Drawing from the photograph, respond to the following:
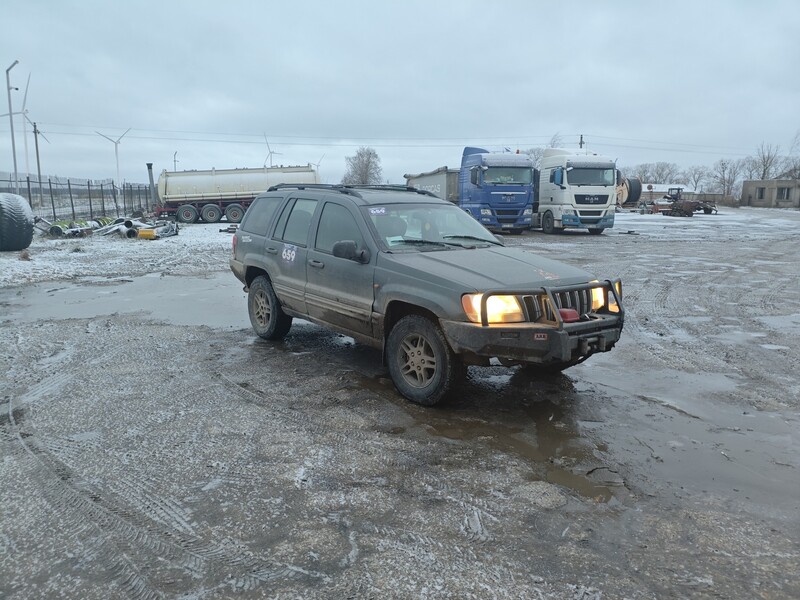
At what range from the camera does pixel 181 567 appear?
9.31 ft

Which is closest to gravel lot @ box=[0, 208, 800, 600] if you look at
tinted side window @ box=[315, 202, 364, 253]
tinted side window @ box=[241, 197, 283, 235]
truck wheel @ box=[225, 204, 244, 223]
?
tinted side window @ box=[315, 202, 364, 253]

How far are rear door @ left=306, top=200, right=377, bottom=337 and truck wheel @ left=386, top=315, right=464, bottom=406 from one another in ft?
1.38

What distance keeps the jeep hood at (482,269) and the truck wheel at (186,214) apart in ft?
108

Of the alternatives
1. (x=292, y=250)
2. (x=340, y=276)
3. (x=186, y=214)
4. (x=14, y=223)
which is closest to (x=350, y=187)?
(x=292, y=250)

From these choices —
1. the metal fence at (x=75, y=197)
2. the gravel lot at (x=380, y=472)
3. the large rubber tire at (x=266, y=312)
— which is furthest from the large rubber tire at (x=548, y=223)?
the metal fence at (x=75, y=197)

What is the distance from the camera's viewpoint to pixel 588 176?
23844mm

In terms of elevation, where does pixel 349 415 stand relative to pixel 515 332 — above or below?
below

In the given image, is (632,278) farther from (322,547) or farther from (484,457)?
(322,547)

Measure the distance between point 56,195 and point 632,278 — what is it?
3409cm

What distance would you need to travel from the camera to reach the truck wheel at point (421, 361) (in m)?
4.71

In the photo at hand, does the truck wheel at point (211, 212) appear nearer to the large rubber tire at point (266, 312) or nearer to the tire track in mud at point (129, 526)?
the large rubber tire at point (266, 312)

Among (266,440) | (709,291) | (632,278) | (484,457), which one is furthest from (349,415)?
(632,278)

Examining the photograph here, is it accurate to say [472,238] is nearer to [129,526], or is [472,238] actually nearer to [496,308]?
[496,308]

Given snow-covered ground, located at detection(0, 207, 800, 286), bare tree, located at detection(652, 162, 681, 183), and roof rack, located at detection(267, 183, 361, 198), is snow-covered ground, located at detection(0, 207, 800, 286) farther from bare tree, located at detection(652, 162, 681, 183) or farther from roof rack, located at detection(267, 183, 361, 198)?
bare tree, located at detection(652, 162, 681, 183)
